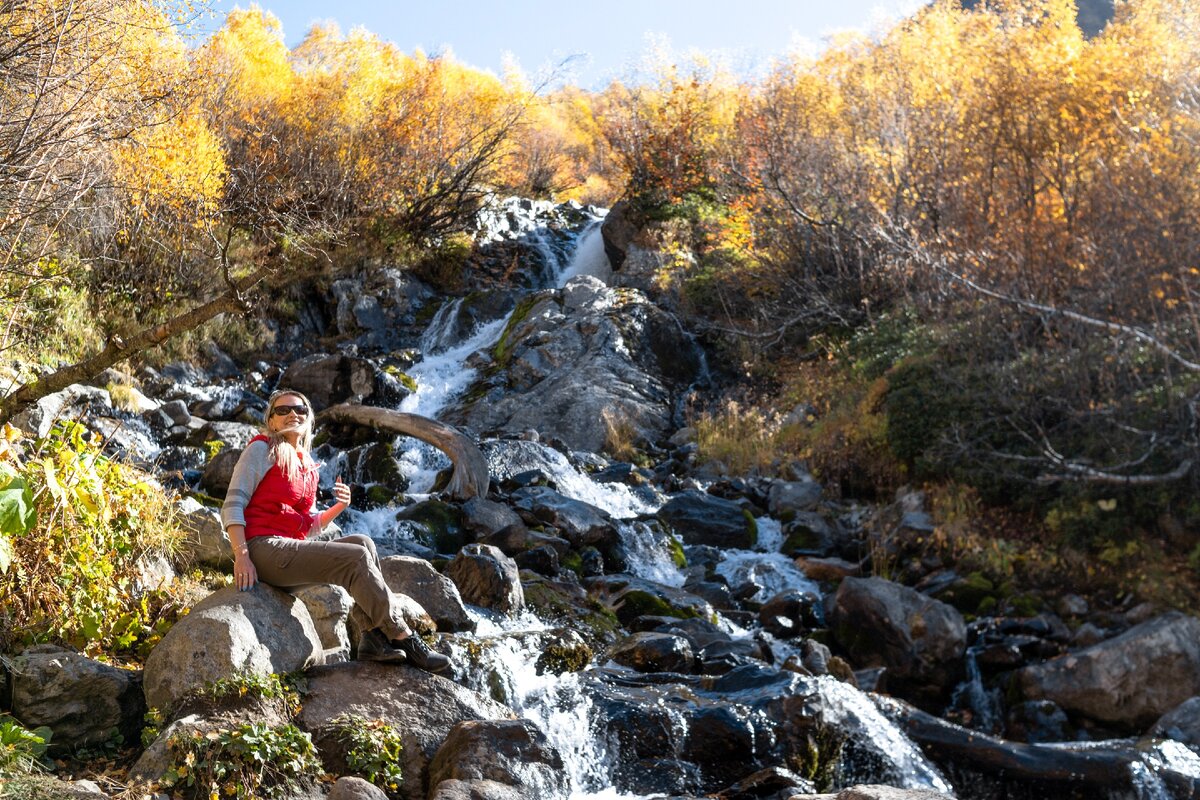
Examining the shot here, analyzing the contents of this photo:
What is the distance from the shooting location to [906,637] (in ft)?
28.3

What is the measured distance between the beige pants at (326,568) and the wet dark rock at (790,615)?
4.63m

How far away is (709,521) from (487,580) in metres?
4.26

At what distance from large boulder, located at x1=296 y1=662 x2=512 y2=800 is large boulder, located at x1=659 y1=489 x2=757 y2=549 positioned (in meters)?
6.09

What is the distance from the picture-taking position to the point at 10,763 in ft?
14.1

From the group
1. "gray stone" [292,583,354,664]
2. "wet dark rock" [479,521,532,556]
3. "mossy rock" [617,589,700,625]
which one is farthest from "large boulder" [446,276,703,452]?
"gray stone" [292,583,354,664]

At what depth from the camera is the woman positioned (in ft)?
17.7

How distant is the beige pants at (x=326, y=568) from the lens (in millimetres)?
5410

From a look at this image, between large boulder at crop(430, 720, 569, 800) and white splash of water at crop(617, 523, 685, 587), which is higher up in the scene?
large boulder at crop(430, 720, 569, 800)

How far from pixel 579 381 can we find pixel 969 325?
6.32m

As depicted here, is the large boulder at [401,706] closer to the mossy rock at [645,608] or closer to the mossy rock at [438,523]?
the mossy rock at [645,608]

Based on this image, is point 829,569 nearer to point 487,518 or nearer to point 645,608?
point 645,608

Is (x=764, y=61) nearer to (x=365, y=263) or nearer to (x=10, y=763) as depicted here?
(x=365, y=263)

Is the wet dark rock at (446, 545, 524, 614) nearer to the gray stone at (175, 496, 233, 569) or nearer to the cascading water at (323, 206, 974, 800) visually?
the cascading water at (323, 206, 974, 800)

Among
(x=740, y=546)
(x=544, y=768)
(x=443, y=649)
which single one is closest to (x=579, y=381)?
(x=740, y=546)
